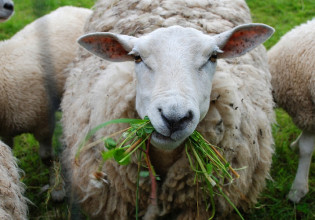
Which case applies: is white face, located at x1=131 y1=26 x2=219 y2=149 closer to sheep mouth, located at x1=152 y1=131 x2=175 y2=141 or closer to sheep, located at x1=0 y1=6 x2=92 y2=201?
sheep mouth, located at x1=152 y1=131 x2=175 y2=141

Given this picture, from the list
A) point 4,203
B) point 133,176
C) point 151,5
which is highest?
point 151,5

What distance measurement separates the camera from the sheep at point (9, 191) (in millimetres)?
1974

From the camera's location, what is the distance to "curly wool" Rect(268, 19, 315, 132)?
10.9 feet

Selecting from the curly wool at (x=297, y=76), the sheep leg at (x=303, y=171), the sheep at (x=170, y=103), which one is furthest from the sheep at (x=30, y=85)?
the sheep leg at (x=303, y=171)

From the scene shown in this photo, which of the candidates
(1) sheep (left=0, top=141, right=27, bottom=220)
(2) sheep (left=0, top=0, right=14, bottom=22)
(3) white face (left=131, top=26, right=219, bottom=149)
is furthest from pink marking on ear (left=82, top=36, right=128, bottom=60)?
(2) sheep (left=0, top=0, right=14, bottom=22)

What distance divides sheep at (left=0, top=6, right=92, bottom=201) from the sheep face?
122 cm

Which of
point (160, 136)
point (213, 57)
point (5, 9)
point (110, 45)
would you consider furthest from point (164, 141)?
point (5, 9)

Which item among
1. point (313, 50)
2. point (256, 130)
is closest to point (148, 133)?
point (256, 130)

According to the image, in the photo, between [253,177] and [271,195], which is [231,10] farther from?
[271,195]

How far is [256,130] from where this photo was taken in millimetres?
2580

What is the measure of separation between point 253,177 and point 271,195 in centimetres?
111

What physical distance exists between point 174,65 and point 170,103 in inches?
11.7

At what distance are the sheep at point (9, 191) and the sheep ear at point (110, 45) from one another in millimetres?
889

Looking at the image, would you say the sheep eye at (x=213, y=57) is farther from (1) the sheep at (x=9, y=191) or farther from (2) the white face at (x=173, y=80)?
(1) the sheep at (x=9, y=191)
